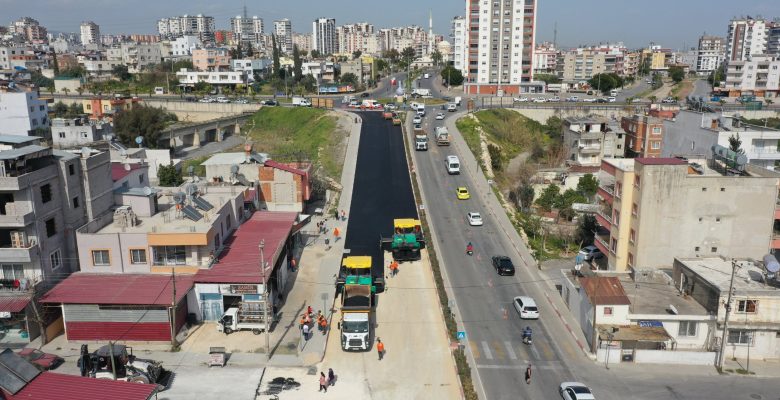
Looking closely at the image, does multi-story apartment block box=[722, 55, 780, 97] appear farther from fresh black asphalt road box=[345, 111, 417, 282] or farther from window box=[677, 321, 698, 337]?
window box=[677, 321, 698, 337]

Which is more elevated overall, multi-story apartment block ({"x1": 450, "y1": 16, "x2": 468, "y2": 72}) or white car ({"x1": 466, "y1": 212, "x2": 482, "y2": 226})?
multi-story apartment block ({"x1": 450, "y1": 16, "x2": 468, "y2": 72})

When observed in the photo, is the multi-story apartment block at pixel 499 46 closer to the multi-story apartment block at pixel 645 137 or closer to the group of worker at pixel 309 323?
the multi-story apartment block at pixel 645 137

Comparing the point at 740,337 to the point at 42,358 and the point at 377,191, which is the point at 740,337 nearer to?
the point at 377,191

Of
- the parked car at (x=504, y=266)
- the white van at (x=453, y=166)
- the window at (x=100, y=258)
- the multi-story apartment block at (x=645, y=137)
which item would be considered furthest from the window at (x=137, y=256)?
the multi-story apartment block at (x=645, y=137)

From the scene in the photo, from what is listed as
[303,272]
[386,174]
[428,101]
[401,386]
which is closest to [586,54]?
[428,101]

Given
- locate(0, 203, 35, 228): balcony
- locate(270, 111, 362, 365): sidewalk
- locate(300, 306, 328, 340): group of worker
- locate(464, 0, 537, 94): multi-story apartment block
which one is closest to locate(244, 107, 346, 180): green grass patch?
locate(270, 111, 362, 365): sidewalk

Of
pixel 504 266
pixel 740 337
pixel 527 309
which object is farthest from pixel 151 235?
pixel 740 337

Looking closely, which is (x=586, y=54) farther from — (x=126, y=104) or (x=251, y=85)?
(x=126, y=104)
